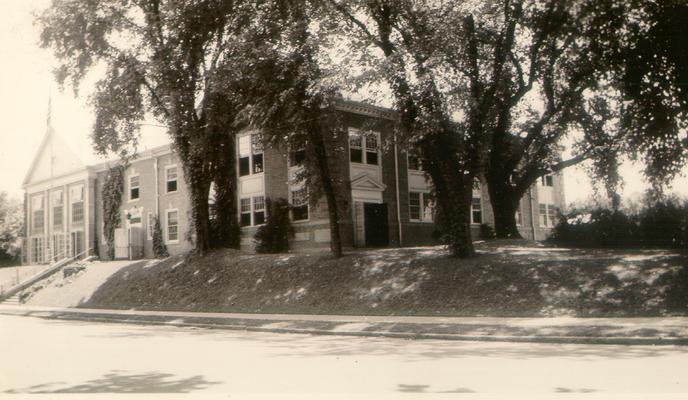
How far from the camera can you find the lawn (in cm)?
1684

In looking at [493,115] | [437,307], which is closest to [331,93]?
[493,115]

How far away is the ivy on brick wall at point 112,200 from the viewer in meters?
41.3

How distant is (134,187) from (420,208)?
19.2 meters

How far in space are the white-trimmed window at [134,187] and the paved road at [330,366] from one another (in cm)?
2741

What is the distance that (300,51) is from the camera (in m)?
22.3

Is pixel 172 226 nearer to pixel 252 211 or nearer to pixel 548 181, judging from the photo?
pixel 252 211

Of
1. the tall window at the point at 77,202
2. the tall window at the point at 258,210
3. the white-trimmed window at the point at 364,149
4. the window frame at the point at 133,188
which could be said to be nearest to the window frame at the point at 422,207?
the white-trimmed window at the point at 364,149

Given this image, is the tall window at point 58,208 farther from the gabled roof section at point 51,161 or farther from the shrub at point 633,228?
the shrub at point 633,228

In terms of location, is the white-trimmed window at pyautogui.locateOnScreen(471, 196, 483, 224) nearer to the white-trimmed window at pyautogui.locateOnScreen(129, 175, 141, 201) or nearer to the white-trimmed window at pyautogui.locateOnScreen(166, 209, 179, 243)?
the white-trimmed window at pyautogui.locateOnScreen(166, 209, 179, 243)

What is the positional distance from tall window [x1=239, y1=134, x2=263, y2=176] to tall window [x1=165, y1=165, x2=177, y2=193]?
6.38 meters

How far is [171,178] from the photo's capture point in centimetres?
3872

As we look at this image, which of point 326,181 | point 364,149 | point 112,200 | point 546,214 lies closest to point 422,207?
point 364,149

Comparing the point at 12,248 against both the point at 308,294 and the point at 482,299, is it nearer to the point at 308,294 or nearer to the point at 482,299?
the point at 308,294

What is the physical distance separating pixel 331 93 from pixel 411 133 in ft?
10.3
